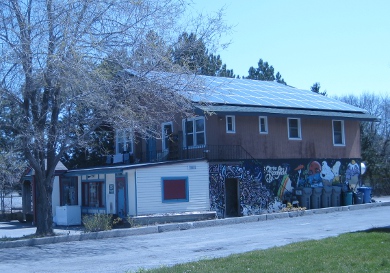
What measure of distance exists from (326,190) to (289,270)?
2224 centimetres

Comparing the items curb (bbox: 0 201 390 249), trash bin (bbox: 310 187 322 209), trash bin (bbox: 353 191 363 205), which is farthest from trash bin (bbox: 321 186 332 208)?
trash bin (bbox: 353 191 363 205)

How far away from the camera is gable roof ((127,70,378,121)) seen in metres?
25.9

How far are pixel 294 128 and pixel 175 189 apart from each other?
8903 millimetres

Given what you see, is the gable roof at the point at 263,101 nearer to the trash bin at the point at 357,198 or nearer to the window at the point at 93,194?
the trash bin at the point at 357,198

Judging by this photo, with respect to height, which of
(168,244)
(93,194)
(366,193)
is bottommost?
(168,244)

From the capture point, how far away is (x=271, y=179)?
31.0 m

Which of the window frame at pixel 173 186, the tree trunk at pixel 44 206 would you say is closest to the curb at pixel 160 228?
the tree trunk at pixel 44 206

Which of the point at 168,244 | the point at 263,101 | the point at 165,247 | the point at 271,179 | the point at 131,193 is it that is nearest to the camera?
the point at 165,247

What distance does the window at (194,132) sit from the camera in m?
29.3

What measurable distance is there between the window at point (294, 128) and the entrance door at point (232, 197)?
4832mm

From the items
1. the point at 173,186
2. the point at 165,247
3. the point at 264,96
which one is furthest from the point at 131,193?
the point at 264,96

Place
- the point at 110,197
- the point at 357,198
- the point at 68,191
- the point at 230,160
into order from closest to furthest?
1. the point at 110,197
2. the point at 230,160
3. the point at 68,191
4. the point at 357,198

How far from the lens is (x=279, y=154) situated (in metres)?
31.6

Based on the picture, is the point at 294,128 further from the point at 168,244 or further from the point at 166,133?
the point at 168,244
